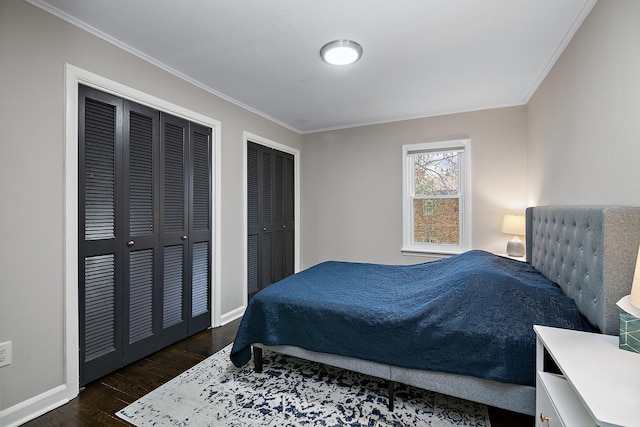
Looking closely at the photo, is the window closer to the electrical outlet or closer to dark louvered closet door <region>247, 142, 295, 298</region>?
dark louvered closet door <region>247, 142, 295, 298</region>

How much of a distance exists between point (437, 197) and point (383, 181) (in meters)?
0.75

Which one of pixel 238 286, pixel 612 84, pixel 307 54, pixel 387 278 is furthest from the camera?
pixel 238 286

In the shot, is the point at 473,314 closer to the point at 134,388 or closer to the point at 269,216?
the point at 134,388

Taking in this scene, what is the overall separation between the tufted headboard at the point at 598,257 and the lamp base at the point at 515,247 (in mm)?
1288

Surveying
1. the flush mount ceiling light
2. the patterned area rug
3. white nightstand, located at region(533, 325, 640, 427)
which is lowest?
the patterned area rug

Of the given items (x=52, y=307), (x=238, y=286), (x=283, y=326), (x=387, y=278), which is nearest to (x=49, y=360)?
(x=52, y=307)

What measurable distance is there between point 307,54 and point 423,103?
1696mm

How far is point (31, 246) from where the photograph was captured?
174 centimetres

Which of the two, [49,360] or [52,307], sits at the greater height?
[52,307]

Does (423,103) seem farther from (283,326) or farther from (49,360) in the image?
(49,360)

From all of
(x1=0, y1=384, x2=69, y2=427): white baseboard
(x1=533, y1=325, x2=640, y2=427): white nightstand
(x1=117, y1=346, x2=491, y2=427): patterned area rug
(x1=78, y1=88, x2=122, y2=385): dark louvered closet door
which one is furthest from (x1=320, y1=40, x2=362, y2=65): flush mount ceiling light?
(x1=0, y1=384, x2=69, y2=427): white baseboard

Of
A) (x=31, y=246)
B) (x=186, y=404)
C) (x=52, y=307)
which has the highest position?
(x=31, y=246)

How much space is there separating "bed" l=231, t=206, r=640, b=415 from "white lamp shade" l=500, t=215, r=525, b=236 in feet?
2.67

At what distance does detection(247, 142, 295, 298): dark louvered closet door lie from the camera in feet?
12.0
